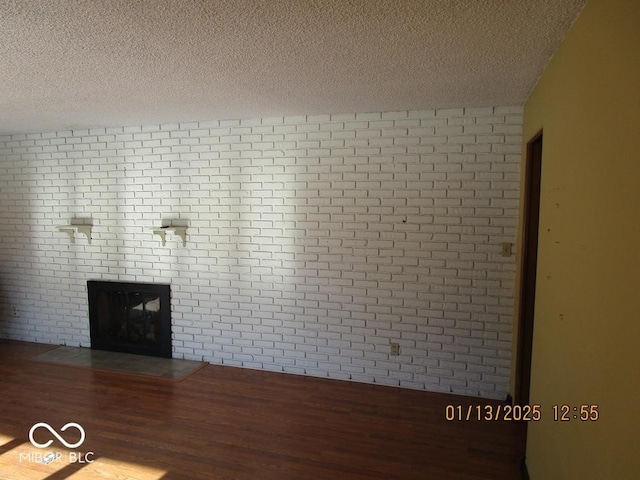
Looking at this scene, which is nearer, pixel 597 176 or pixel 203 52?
pixel 597 176

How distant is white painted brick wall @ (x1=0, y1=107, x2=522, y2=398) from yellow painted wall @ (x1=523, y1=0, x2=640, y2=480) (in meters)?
1.13

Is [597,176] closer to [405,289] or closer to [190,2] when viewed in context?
[190,2]

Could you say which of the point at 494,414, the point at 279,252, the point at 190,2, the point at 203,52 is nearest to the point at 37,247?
the point at 279,252

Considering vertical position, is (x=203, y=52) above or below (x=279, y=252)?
above

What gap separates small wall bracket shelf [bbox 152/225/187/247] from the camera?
12.2 feet

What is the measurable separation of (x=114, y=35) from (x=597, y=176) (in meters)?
2.10

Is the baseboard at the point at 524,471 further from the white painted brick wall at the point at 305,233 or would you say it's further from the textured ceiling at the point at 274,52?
the textured ceiling at the point at 274,52

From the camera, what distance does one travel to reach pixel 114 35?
178cm

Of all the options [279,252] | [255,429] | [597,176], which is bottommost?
[255,429]

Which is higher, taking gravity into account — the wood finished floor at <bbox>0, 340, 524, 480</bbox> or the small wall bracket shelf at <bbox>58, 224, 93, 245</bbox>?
the small wall bracket shelf at <bbox>58, 224, 93, 245</bbox>

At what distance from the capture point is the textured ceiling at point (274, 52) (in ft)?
5.08
